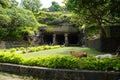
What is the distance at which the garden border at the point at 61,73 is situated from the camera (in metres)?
8.20

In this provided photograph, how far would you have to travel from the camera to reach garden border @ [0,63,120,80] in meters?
8.20

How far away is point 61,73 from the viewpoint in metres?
8.99

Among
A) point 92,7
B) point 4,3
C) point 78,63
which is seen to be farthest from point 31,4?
point 78,63

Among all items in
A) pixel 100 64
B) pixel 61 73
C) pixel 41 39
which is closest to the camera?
pixel 100 64

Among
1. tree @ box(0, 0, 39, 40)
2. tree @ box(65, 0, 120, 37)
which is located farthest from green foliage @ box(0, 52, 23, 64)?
tree @ box(0, 0, 39, 40)

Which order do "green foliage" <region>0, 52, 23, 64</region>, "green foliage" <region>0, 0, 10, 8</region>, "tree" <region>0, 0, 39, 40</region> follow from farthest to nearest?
"green foliage" <region>0, 0, 10, 8</region> < "tree" <region>0, 0, 39, 40</region> < "green foliage" <region>0, 52, 23, 64</region>

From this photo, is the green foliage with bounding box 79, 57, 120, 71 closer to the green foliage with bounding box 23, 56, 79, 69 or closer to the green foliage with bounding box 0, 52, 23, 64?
the green foliage with bounding box 23, 56, 79, 69

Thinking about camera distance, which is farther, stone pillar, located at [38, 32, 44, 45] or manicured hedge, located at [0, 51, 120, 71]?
stone pillar, located at [38, 32, 44, 45]

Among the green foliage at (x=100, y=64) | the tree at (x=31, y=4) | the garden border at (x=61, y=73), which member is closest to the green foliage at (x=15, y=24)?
the tree at (x=31, y=4)

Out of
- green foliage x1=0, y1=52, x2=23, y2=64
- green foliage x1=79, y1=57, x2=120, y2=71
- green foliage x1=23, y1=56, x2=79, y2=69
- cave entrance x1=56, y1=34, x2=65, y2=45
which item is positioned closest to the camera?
green foliage x1=79, y1=57, x2=120, y2=71

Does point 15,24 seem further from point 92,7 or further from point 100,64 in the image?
point 100,64

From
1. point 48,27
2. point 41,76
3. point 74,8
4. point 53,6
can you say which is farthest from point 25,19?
point 53,6

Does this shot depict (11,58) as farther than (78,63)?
Yes

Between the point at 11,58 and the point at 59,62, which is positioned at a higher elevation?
the point at 59,62
